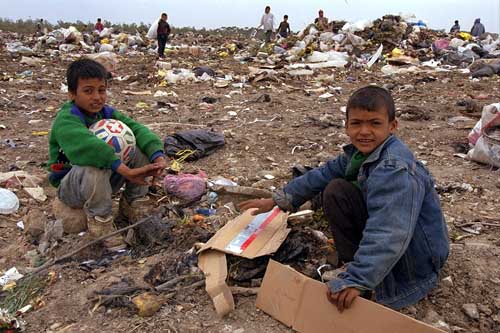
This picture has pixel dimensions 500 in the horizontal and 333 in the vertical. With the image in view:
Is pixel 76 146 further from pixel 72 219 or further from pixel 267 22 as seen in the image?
pixel 267 22

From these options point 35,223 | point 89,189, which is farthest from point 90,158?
point 35,223

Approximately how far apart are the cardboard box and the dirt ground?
75mm

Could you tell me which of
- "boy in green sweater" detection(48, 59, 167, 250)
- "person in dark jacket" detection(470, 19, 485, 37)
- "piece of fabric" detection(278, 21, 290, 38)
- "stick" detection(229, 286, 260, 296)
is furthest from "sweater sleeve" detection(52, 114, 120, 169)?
"person in dark jacket" detection(470, 19, 485, 37)

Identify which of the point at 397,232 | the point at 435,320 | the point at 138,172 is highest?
the point at 397,232

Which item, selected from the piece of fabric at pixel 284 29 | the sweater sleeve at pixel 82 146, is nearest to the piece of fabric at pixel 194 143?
the sweater sleeve at pixel 82 146

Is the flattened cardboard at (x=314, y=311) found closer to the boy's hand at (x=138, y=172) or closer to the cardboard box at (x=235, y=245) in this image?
the cardboard box at (x=235, y=245)

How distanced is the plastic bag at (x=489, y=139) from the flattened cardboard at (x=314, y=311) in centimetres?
237

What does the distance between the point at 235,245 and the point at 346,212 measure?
0.56m

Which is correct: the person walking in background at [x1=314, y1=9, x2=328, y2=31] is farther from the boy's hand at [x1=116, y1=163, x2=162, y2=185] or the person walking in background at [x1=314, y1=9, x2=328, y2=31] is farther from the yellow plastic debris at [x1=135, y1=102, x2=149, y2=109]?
the boy's hand at [x1=116, y1=163, x2=162, y2=185]

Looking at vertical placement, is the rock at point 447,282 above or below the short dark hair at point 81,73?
below

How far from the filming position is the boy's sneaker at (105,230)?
2.43m

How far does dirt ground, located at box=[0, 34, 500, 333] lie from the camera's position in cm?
185

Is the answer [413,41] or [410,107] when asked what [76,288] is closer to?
[410,107]

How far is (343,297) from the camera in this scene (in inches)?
60.8
